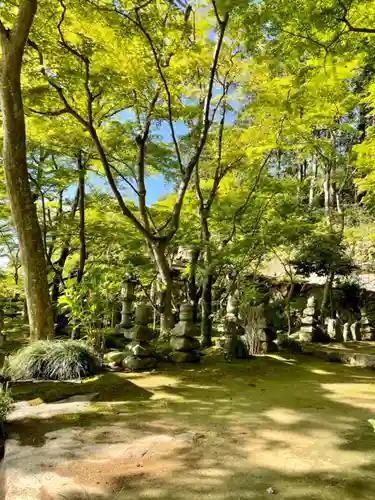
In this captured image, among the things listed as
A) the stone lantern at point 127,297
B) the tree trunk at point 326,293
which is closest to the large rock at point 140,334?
the stone lantern at point 127,297

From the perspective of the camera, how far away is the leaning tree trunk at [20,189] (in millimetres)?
5004

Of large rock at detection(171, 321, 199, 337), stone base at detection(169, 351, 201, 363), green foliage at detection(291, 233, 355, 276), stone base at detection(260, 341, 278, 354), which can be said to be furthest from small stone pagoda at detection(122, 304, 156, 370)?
green foliage at detection(291, 233, 355, 276)

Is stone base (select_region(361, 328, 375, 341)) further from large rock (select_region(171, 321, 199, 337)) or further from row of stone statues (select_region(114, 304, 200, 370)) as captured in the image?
large rock (select_region(171, 321, 199, 337))

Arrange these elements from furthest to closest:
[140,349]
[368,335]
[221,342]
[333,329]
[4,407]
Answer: [368,335]
[333,329]
[221,342]
[140,349]
[4,407]

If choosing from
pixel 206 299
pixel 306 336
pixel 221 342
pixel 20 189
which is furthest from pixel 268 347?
pixel 20 189

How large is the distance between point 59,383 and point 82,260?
159 inches

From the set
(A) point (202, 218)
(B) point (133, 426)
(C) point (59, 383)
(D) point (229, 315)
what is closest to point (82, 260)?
(A) point (202, 218)

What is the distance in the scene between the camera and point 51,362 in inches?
179

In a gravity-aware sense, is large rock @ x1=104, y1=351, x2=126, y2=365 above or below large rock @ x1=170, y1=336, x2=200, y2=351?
below

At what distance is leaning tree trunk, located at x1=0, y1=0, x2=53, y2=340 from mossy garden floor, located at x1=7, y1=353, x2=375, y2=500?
1268 mm

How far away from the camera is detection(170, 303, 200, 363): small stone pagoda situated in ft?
18.8

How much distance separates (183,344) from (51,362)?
6.61 feet

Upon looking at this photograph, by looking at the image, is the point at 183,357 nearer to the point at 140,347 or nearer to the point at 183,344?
the point at 183,344

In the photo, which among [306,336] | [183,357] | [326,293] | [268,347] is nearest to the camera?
[183,357]
